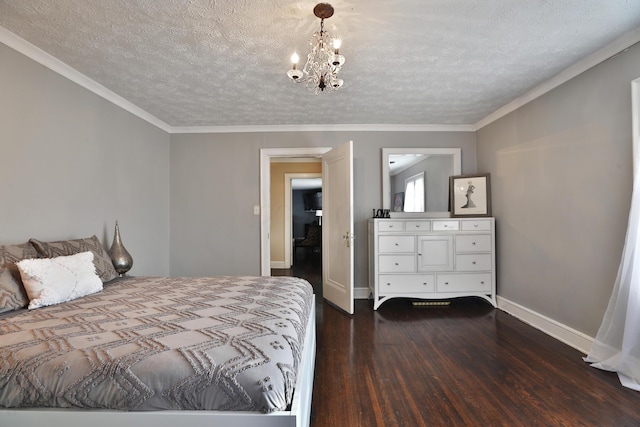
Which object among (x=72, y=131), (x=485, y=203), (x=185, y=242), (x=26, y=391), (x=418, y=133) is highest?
(x=418, y=133)

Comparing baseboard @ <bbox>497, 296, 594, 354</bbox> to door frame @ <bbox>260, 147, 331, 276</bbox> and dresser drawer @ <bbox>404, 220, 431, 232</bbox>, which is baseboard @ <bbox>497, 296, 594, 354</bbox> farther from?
door frame @ <bbox>260, 147, 331, 276</bbox>

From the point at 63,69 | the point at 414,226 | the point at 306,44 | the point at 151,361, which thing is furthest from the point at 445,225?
the point at 63,69

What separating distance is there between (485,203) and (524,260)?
2.91 ft

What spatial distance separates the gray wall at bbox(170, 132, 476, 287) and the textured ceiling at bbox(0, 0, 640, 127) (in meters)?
0.87

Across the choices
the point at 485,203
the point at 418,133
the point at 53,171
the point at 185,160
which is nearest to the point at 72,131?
the point at 53,171

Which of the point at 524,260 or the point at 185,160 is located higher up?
the point at 185,160

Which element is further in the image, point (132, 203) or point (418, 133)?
point (418, 133)

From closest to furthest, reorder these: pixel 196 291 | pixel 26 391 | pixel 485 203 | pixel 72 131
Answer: pixel 26 391
pixel 196 291
pixel 72 131
pixel 485 203

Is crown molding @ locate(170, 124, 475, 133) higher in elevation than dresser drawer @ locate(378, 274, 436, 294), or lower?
higher

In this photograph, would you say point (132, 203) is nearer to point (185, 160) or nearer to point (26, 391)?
point (185, 160)

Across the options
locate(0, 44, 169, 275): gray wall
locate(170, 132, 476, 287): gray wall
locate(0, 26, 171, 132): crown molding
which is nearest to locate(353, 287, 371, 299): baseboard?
locate(170, 132, 476, 287): gray wall

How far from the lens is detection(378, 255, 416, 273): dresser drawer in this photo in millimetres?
3539

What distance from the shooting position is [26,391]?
3.51 ft

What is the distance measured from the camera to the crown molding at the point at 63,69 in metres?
2.00
